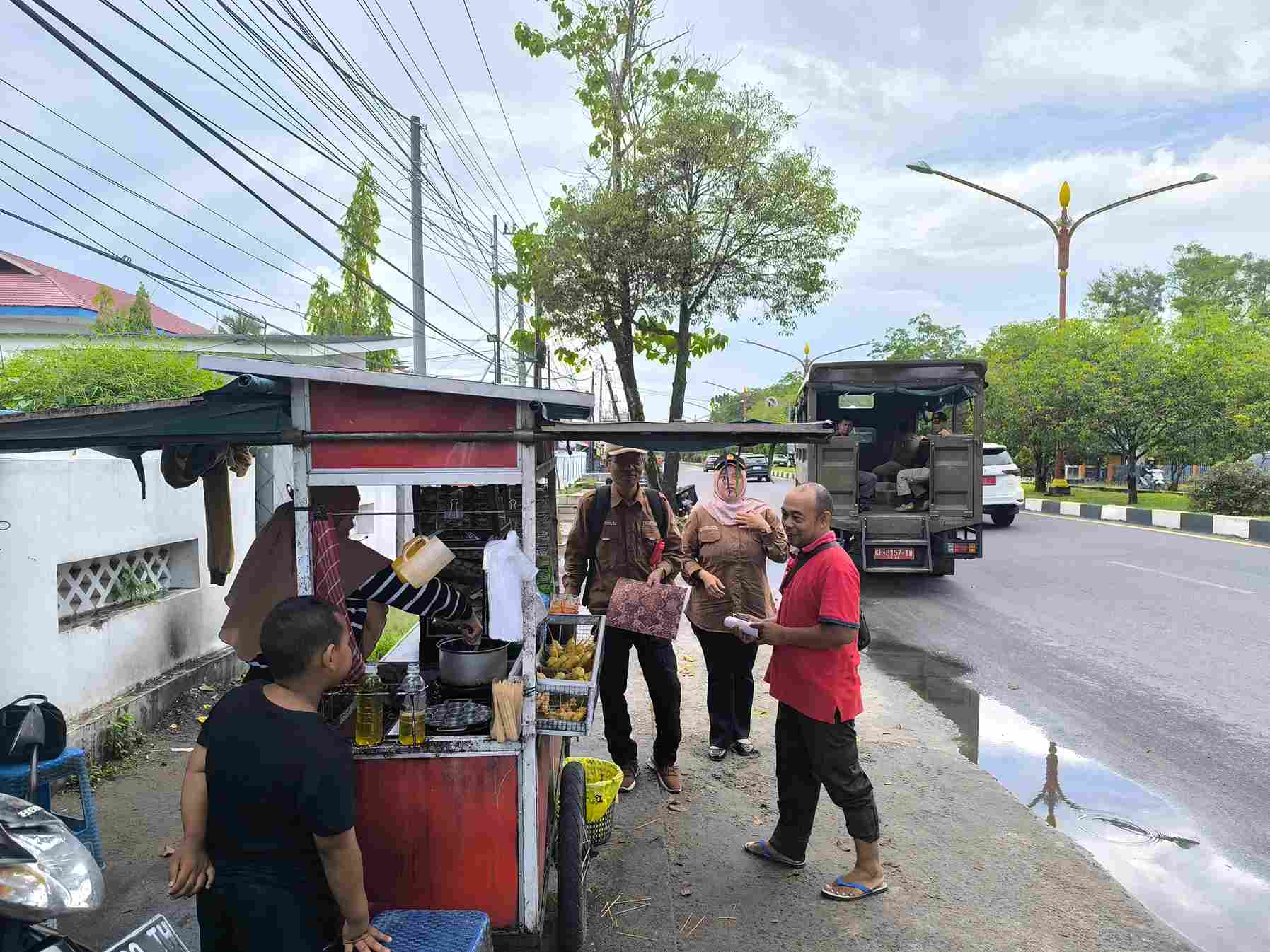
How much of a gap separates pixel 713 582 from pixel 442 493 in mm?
1659

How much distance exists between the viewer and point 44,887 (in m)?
2.31

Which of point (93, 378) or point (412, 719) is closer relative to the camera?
point (412, 719)

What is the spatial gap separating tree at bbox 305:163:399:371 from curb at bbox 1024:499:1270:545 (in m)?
16.5

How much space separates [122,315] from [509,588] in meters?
20.2

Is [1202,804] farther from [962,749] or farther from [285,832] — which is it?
[285,832]

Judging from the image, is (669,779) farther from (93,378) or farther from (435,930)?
(93,378)

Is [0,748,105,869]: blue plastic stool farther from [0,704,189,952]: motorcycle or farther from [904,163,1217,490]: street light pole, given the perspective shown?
[904,163,1217,490]: street light pole

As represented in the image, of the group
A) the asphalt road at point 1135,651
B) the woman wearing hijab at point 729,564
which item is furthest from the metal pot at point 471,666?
the asphalt road at point 1135,651

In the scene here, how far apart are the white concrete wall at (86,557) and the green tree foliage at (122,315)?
39.7 ft

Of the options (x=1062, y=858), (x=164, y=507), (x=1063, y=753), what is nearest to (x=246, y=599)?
(x=164, y=507)

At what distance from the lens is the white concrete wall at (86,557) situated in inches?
181

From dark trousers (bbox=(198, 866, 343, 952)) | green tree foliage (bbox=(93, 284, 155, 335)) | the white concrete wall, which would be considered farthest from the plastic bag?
green tree foliage (bbox=(93, 284, 155, 335))

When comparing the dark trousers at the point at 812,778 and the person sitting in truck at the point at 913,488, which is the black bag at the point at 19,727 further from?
the person sitting in truck at the point at 913,488

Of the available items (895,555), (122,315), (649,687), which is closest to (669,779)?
(649,687)
